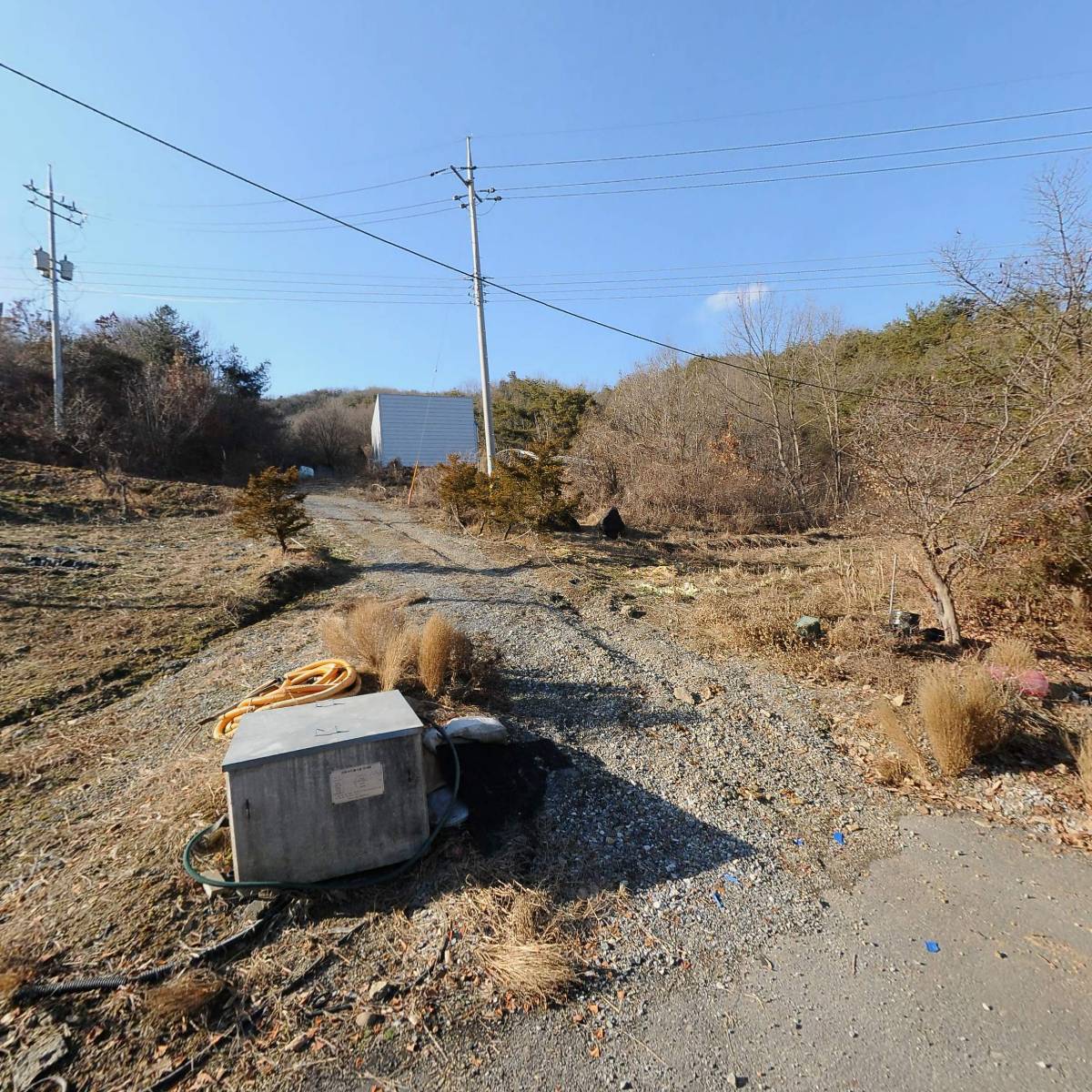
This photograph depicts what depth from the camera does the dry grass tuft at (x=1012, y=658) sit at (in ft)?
15.1

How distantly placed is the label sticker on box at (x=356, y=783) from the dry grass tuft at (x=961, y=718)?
355 cm

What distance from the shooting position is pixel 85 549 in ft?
31.4

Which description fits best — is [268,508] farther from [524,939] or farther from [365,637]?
[524,939]

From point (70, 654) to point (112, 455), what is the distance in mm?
14229

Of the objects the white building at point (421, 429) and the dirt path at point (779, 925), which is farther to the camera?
the white building at point (421, 429)

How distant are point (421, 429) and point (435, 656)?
22450 mm

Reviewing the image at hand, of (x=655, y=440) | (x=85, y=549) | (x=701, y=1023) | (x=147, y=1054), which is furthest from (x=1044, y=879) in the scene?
(x=655, y=440)

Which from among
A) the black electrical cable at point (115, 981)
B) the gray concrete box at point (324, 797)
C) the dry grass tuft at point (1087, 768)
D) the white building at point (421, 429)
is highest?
the white building at point (421, 429)

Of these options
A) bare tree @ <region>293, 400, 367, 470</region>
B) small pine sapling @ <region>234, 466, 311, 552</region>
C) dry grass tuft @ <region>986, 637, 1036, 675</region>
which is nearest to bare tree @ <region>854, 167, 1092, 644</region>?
dry grass tuft @ <region>986, 637, 1036, 675</region>

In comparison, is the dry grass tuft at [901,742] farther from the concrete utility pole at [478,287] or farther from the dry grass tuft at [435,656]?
the concrete utility pole at [478,287]

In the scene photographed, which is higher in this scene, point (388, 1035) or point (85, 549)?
point (85, 549)

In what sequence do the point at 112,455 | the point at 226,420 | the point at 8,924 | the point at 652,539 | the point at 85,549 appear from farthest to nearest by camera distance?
the point at 226,420, the point at 112,455, the point at 652,539, the point at 85,549, the point at 8,924

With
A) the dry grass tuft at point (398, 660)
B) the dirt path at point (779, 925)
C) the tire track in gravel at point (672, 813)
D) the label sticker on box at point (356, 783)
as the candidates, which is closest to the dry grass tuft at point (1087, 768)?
the dirt path at point (779, 925)

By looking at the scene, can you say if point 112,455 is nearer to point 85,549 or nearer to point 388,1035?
point 85,549
